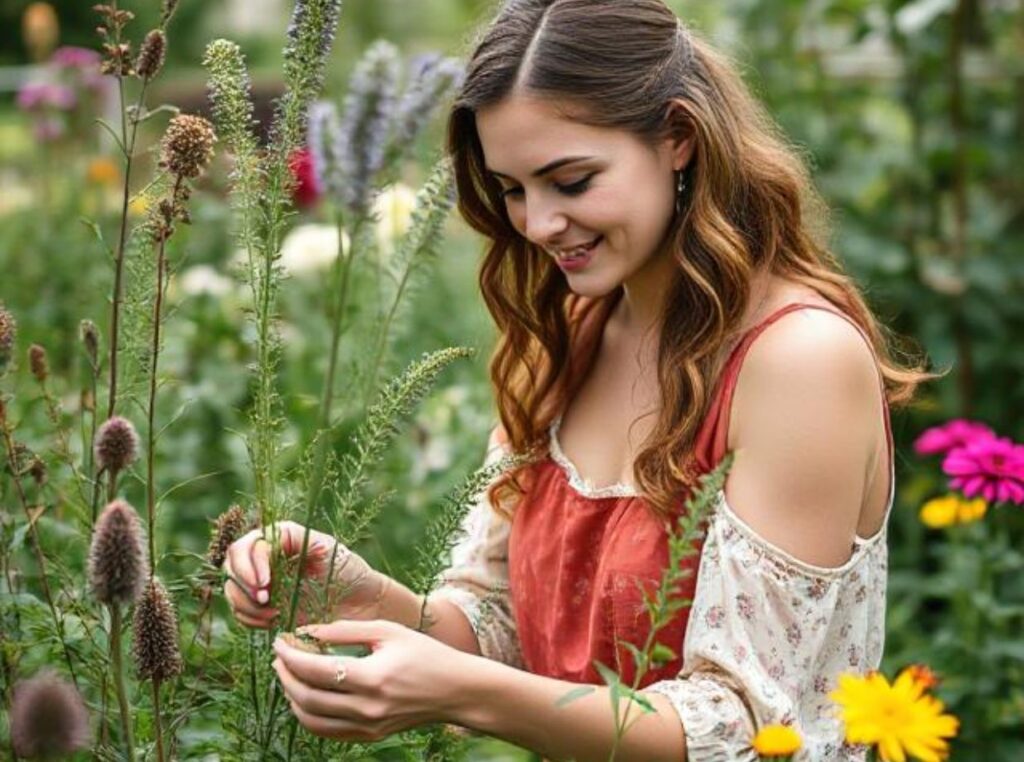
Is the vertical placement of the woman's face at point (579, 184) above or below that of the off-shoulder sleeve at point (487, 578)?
above

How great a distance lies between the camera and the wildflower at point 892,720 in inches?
56.6

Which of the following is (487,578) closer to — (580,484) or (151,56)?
(580,484)

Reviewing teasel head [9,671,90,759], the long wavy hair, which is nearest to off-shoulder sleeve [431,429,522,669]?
the long wavy hair

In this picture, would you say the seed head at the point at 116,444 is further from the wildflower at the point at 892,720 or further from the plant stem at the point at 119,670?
the wildflower at the point at 892,720

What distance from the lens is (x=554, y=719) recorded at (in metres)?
1.71

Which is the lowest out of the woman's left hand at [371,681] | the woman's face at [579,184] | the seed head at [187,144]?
the woman's left hand at [371,681]

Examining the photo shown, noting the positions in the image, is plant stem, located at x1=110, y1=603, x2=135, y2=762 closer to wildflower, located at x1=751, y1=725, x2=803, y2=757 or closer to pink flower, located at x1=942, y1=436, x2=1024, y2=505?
wildflower, located at x1=751, y1=725, x2=803, y2=757

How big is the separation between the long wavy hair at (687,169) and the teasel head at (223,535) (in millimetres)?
525

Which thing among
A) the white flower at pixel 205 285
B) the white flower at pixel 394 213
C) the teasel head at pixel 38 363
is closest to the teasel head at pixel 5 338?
the teasel head at pixel 38 363

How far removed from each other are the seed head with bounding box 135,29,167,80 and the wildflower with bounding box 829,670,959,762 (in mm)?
810

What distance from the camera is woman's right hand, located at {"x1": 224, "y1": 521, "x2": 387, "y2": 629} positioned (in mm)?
1598

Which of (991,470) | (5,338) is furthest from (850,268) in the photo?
(5,338)

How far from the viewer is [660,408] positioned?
6.72 feet

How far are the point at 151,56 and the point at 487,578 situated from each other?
101 cm
